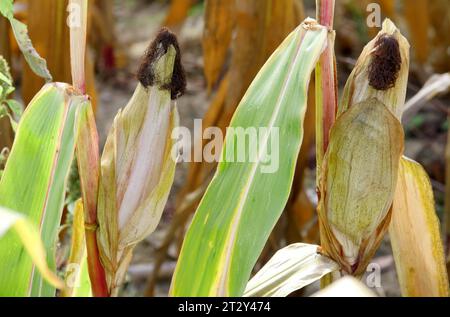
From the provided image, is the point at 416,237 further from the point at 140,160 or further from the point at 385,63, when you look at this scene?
the point at 140,160

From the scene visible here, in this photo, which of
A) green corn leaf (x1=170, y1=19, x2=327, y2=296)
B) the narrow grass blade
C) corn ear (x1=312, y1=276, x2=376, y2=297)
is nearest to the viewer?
corn ear (x1=312, y1=276, x2=376, y2=297)

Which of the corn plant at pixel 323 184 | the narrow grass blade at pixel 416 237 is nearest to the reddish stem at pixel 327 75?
the corn plant at pixel 323 184

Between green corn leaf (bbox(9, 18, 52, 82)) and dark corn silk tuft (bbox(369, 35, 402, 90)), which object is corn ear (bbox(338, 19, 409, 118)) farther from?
green corn leaf (bbox(9, 18, 52, 82))

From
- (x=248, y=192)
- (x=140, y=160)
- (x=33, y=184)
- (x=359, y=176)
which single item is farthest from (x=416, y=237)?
(x=33, y=184)

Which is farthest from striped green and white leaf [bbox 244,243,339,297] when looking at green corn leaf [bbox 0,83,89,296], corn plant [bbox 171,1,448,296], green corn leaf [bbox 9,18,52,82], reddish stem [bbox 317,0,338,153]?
green corn leaf [bbox 9,18,52,82]

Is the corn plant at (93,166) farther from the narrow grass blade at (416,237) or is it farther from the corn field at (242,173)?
the narrow grass blade at (416,237)
